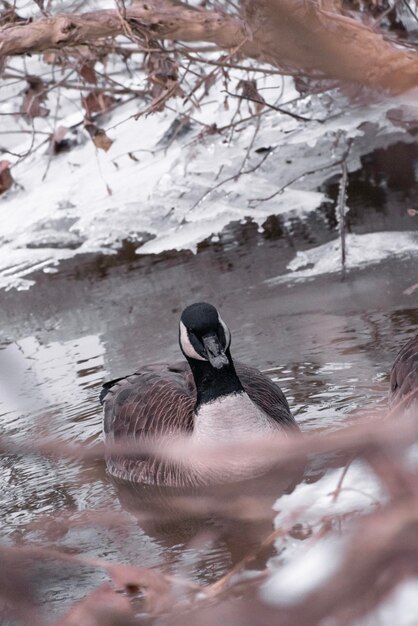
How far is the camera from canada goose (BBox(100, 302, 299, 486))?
503 centimetres

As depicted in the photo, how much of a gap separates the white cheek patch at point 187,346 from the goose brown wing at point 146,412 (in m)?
0.39

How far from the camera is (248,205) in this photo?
866cm

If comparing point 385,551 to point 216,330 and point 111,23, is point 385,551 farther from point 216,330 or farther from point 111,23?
point 111,23

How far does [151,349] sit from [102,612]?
20.3 ft

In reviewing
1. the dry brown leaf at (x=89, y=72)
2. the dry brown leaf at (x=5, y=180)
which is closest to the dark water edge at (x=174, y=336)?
A: the dry brown leaf at (x=5, y=180)

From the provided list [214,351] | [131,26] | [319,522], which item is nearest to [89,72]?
[131,26]

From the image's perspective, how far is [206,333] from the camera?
5.02m

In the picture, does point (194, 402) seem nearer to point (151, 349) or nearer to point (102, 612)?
point (151, 349)

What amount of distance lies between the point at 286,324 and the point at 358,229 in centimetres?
173

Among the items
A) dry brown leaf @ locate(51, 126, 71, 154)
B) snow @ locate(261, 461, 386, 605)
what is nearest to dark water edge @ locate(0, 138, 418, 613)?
dry brown leaf @ locate(51, 126, 71, 154)

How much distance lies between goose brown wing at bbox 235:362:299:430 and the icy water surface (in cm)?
17

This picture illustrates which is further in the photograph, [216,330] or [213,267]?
[213,267]

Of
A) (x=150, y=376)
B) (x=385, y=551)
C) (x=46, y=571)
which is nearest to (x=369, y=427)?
(x=385, y=551)

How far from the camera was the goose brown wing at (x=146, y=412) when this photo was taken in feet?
17.5
